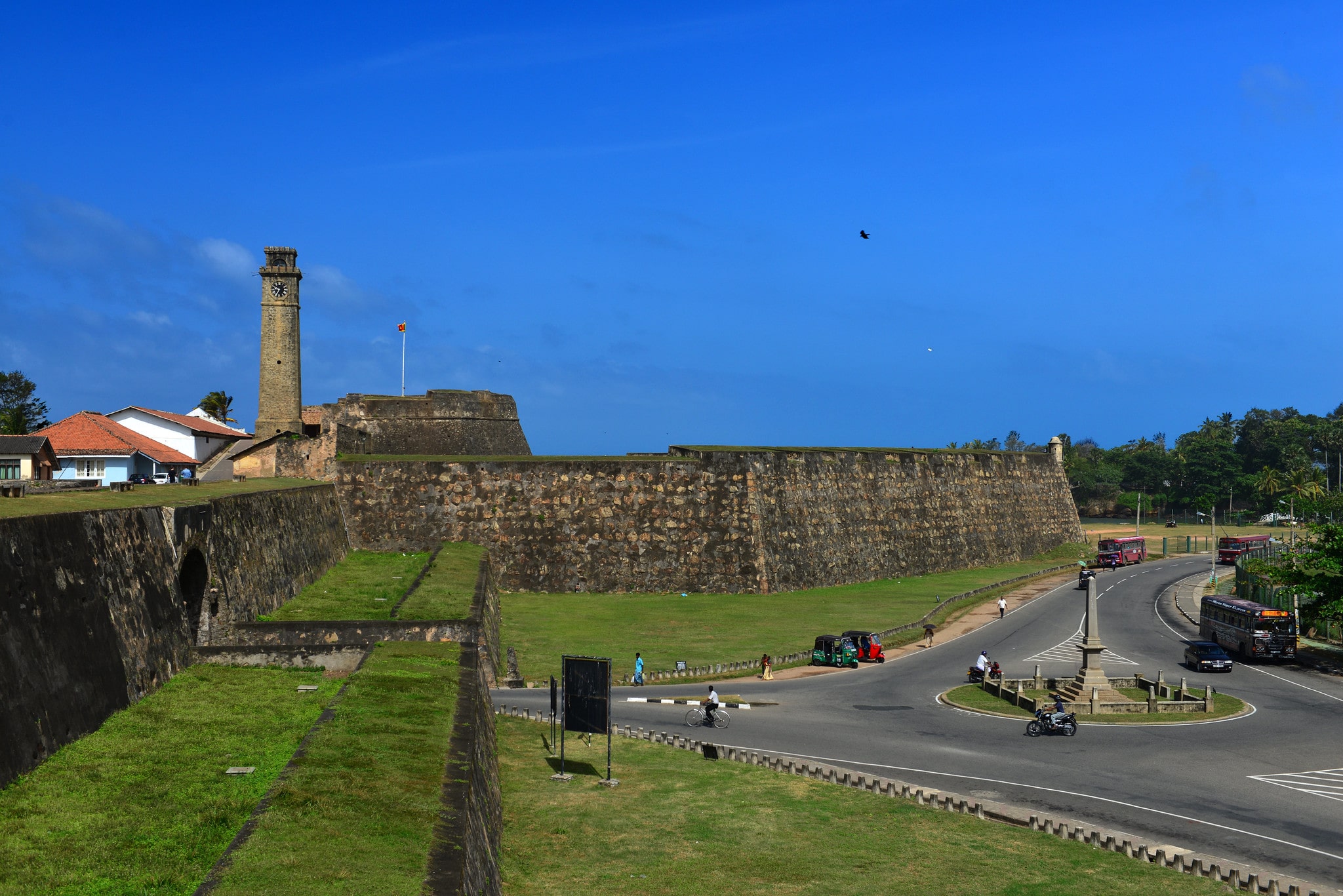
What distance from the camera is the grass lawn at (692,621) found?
39312 mm

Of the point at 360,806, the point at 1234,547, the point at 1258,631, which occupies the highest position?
the point at 1234,547

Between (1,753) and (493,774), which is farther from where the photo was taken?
(493,774)

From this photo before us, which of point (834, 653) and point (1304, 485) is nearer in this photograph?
point (834, 653)

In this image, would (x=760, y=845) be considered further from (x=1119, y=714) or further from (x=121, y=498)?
(x=1119, y=714)

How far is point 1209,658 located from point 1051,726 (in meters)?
13.5

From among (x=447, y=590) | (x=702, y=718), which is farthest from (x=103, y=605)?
(x=447, y=590)

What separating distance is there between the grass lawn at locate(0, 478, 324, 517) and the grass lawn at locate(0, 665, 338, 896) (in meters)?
3.92

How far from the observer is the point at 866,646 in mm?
41125

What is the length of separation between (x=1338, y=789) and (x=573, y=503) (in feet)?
121

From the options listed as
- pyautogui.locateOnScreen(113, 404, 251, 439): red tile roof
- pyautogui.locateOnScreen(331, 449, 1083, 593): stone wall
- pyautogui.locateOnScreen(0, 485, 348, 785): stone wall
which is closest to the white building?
pyautogui.locateOnScreen(113, 404, 251, 439): red tile roof

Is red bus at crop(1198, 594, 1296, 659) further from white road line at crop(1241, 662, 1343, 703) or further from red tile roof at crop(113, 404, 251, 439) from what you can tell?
red tile roof at crop(113, 404, 251, 439)

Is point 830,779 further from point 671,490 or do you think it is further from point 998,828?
point 671,490

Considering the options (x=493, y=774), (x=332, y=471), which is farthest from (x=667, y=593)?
(x=493, y=774)

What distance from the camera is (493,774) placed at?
1986 cm
